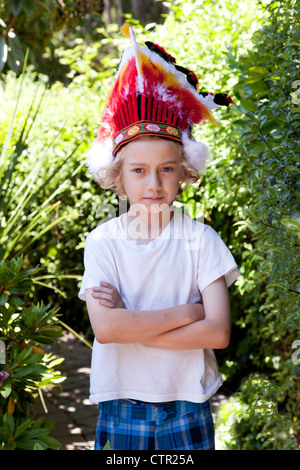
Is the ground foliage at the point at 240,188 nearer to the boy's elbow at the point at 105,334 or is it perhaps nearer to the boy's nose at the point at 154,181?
the boy's nose at the point at 154,181

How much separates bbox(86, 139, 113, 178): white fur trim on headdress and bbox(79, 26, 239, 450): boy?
0.09 feet

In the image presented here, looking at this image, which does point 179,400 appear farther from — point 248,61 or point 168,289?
point 248,61

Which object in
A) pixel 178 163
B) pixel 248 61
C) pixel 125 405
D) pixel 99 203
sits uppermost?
pixel 99 203

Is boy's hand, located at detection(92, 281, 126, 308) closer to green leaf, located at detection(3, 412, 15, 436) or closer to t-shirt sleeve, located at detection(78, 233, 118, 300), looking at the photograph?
t-shirt sleeve, located at detection(78, 233, 118, 300)

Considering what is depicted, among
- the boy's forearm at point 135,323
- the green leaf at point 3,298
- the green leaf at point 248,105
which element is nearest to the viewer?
the boy's forearm at point 135,323

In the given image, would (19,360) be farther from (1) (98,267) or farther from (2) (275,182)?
(2) (275,182)

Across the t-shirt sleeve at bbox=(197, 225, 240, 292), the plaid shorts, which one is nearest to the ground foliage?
the t-shirt sleeve at bbox=(197, 225, 240, 292)

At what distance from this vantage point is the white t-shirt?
66.4 inches

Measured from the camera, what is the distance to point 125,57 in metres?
1.79

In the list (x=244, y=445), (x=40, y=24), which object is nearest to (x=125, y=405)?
(x=244, y=445)

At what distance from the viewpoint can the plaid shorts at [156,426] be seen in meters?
1.67

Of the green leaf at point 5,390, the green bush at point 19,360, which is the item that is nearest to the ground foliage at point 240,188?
the green bush at point 19,360

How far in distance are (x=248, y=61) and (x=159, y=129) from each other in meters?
0.94

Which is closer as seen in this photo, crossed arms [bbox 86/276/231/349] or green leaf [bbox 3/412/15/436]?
crossed arms [bbox 86/276/231/349]
